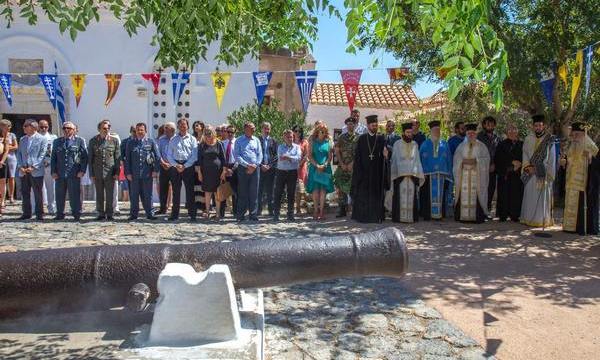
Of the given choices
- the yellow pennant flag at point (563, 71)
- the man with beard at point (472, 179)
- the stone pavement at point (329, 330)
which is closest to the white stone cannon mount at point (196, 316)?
the stone pavement at point (329, 330)

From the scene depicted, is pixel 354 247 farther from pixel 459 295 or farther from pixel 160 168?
pixel 160 168

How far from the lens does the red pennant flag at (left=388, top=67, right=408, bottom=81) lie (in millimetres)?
13167

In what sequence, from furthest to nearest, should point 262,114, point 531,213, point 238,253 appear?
1. point 262,114
2. point 531,213
3. point 238,253

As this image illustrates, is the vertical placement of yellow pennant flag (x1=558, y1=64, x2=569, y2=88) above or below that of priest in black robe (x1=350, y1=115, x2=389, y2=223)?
above

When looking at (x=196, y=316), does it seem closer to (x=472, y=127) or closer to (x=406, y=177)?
(x=406, y=177)

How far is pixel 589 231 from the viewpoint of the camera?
9.22 metres

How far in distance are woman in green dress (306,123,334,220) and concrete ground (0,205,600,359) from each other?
0.50 metres

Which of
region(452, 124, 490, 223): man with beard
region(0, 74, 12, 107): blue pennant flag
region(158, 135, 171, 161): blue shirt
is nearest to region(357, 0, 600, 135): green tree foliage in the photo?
region(452, 124, 490, 223): man with beard

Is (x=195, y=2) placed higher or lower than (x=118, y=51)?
lower

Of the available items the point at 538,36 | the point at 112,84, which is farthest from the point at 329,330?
the point at 112,84

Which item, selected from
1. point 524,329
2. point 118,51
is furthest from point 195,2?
point 118,51

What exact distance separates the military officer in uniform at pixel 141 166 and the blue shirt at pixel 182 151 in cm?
27

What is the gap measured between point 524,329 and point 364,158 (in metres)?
5.93

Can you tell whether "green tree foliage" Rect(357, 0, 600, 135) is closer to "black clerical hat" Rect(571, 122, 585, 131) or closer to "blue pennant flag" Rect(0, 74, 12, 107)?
"black clerical hat" Rect(571, 122, 585, 131)
